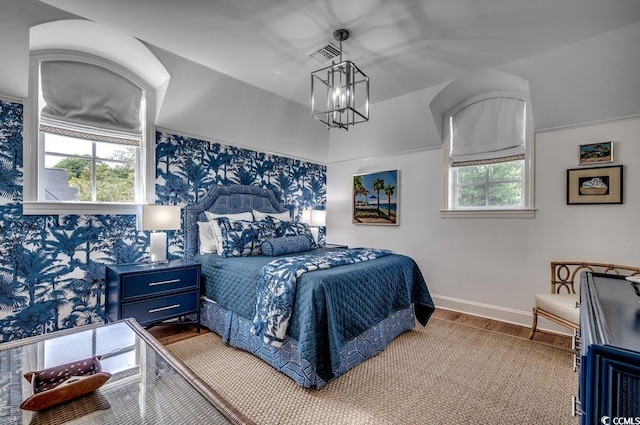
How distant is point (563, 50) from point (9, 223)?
4.79 meters

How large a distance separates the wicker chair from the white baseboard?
0.37 m

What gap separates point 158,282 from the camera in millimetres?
2594

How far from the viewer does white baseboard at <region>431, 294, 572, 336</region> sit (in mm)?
3016

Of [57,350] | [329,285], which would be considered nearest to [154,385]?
[57,350]

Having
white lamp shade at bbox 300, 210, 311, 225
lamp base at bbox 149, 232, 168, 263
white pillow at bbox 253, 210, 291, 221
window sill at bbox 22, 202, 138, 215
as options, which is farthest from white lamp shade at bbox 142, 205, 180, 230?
white lamp shade at bbox 300, 210, 311, 225

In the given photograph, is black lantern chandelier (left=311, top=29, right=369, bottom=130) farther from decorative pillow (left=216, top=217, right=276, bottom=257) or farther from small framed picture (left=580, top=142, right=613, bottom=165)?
small framed picture (left=580, top=142, right=613, bottom=165)

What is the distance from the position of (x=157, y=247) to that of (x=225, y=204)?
39.4 inches

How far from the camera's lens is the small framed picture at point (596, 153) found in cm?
273

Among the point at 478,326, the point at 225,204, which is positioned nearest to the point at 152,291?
the point at 225,204

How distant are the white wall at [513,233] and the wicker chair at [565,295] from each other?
0.13 metres

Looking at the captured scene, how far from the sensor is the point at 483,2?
2021 mm

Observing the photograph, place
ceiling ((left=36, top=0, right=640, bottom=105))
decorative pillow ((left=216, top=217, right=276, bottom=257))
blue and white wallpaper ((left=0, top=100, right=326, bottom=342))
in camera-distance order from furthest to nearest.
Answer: decorative pillow ((left=216, top=217, right=276, bottom=257)), blue and white wallpaper ((left=0, top=100, right=326, bottom=342)), ceiling ((left=36, top=0, right=640, bottom=105))

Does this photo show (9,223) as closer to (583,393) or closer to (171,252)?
(171,252)

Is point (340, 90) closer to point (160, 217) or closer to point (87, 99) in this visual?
point (160, 217)
